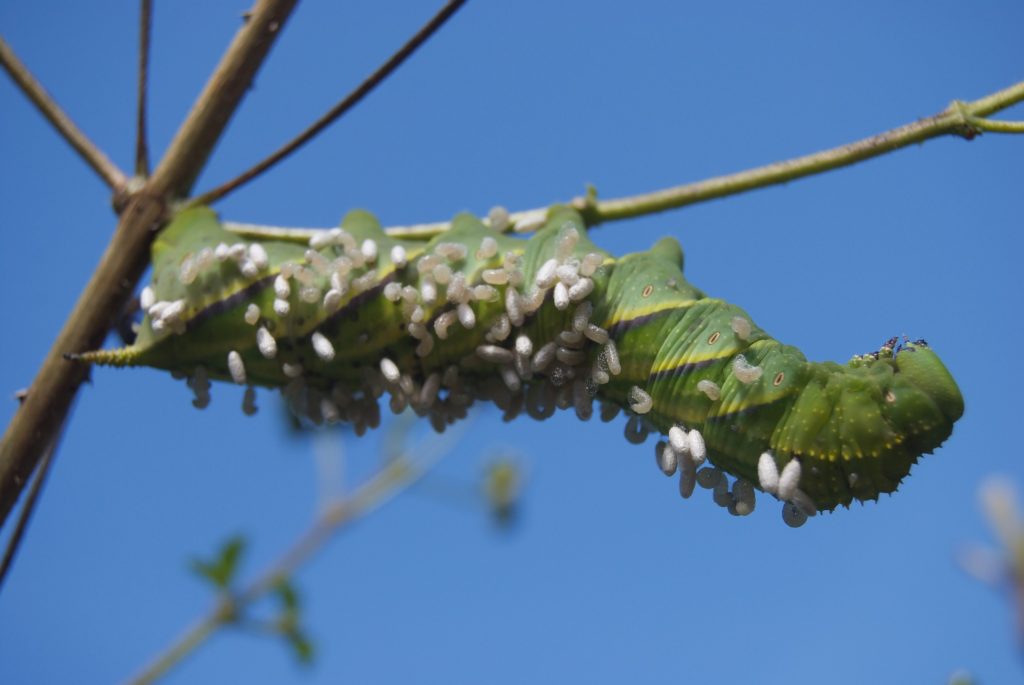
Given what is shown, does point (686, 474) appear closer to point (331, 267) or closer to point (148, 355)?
point (331, 267)

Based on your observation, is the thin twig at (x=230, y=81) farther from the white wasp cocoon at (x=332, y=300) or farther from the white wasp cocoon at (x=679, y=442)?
the white wasp cocoon at (x=679, y=442)

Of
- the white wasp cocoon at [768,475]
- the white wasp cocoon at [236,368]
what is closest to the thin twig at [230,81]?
the white wasp cocoon at [236,368]

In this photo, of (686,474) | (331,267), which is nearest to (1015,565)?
(686,474)

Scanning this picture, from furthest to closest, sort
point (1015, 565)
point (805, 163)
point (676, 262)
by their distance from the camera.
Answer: point (676, 262) < point (805, 163) < point (1015, 565)

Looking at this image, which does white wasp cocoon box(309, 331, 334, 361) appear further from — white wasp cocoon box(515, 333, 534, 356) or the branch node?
the branch node

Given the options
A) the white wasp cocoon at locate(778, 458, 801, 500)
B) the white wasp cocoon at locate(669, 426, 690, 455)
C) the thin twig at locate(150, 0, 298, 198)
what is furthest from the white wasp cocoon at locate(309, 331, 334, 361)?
the white wasp cocoon at locate(778, 458, 801, 500)

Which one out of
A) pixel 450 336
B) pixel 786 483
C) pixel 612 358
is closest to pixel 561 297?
pixel 612 358
